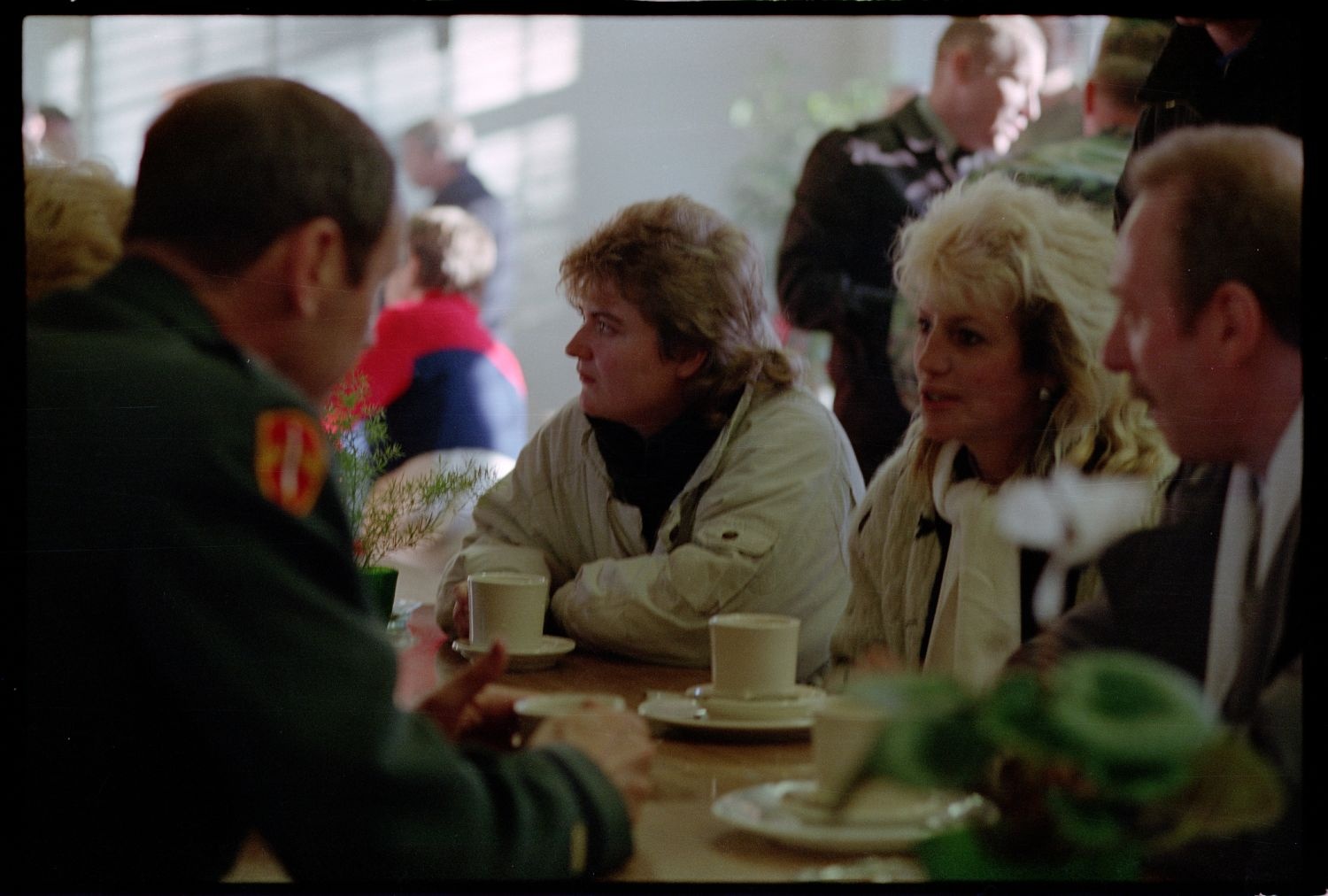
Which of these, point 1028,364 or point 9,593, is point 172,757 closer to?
point 9,593

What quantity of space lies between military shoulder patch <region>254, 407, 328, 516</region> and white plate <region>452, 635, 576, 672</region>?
0.29 m

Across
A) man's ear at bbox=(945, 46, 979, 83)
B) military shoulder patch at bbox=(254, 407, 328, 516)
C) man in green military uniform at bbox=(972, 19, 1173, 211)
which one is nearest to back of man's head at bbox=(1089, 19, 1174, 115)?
man in green military uniform at bbox=(972, 19, 1173, 211)

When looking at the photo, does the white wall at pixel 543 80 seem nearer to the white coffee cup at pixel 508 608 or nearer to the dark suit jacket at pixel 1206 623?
the white coffee cup at pixel 508 608

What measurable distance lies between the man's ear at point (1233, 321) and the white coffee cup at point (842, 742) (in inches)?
16.4

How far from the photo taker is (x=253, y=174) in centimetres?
109

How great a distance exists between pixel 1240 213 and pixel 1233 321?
0.09 metres

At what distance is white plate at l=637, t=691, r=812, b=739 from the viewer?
1.12 meters

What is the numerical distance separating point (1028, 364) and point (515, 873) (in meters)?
0.58

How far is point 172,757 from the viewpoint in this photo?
1.09 meters

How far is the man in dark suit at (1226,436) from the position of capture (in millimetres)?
1130

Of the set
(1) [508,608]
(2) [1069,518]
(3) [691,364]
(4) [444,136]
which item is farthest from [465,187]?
(2) [1069,518]

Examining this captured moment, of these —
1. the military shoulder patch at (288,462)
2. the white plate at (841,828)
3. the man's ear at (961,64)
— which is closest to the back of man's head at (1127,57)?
the man's ear at (961,64)

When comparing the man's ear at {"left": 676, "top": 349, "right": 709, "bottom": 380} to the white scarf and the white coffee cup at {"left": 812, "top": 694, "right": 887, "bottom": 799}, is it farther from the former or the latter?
the white coffee cup at {"left": 812, "top": 694, "right": 887, "bottom": 799}

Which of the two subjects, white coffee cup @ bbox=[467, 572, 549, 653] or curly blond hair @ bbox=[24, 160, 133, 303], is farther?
white coffee cup @ bbox=[467, 572, 549, 653]
